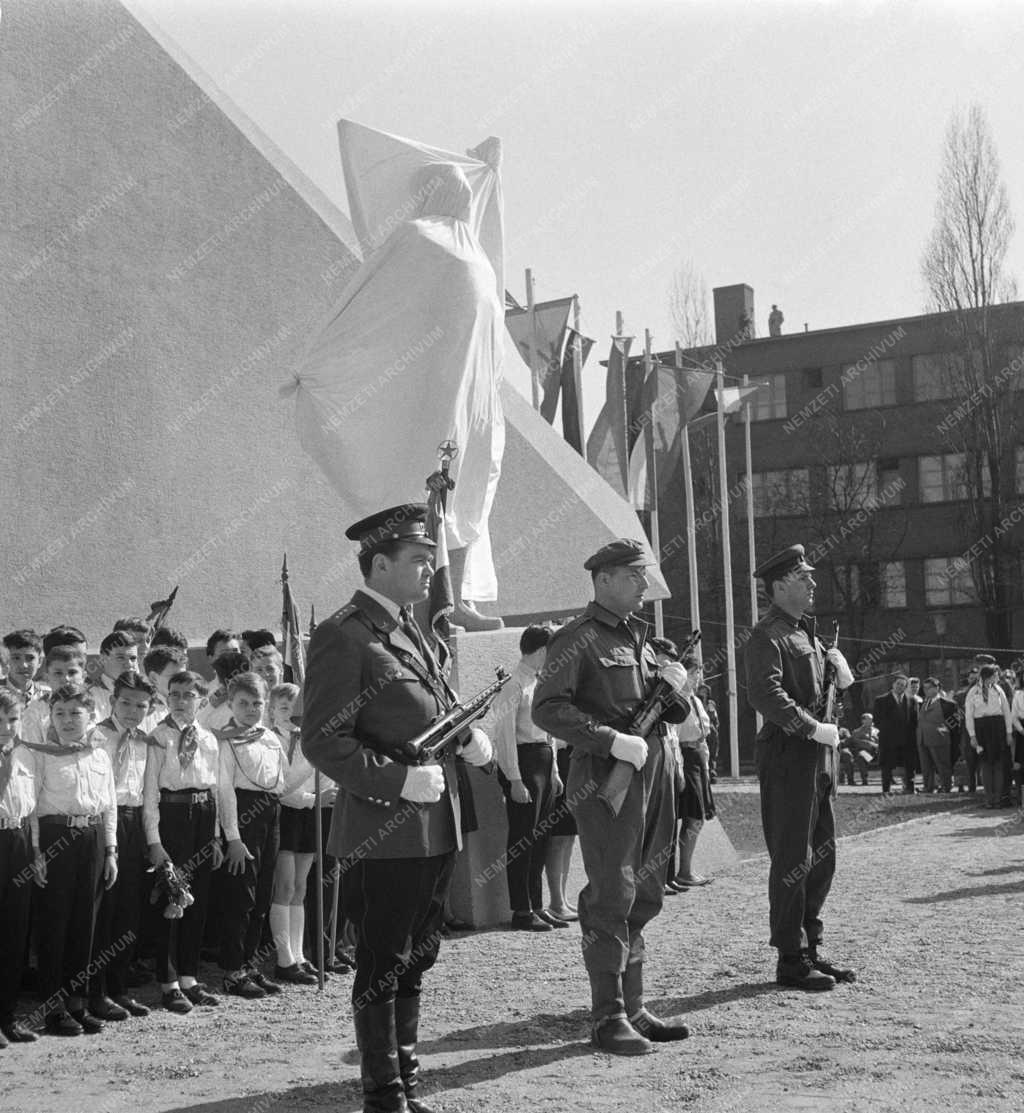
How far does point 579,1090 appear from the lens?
509 centimetres

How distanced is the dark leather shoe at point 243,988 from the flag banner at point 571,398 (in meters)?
15.6

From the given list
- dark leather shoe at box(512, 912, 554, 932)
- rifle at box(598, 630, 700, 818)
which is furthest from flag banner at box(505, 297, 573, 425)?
rifle at box(598, 630, 700, 818)

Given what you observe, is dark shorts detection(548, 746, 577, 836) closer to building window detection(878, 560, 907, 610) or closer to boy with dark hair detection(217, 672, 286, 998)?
boy with dark hair detection(217, 672, 286, 998)

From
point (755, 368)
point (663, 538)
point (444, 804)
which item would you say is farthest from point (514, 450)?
point (755, 368)

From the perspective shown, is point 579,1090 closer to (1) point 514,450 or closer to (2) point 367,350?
(2) point 367,350

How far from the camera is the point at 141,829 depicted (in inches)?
274

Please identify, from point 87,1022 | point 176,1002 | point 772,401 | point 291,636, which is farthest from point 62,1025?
point 772,401

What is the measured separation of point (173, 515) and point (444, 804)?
8914mm

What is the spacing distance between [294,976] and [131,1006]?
1.01 meters

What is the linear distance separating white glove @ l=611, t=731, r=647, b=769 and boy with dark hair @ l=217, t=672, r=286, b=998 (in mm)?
2395

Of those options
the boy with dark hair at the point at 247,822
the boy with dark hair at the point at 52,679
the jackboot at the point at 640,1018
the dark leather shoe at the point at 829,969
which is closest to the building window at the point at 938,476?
the dark leather shoe at the point at 829,969

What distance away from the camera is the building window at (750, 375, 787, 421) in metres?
45.6

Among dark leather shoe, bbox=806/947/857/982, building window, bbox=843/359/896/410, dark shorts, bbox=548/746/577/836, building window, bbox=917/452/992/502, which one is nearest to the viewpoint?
dark leather shoe, bbox=806/947/857/982

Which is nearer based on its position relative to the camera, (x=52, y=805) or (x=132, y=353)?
(x=52, y=805)
